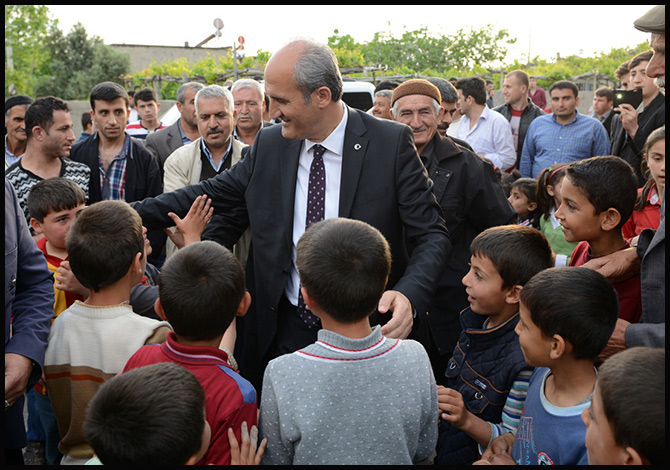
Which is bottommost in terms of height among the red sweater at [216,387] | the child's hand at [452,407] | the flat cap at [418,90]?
the child's hand at [452,407]

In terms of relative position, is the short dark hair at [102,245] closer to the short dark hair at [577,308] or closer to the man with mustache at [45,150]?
the short dark hair at [577,308]

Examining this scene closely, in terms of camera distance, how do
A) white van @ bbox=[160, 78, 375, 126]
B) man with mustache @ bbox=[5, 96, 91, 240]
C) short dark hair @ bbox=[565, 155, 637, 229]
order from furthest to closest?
1. white van @ bbox=[160, 78, 375, 126]
2. man with mustache @ bbox=[5, 96, 91, 240]
3. short dark hair @ bbox=[565, 155, 637, 229]

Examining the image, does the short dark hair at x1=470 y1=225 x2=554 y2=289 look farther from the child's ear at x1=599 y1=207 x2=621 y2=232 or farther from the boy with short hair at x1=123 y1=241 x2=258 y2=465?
the boy with short hair at x1=123 y1=241 x2=258 y2=465

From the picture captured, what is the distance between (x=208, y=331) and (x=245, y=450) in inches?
17.1

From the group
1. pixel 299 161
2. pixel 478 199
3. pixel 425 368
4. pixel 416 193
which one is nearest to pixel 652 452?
pixel 425 368

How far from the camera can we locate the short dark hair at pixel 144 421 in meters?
1.64

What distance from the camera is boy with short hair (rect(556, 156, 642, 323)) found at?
114 inches

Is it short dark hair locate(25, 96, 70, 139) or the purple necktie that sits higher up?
short dark hair locate(25, 96, 70, 139)

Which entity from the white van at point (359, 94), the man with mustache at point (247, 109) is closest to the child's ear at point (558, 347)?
the man with mustache at point (247, 109)

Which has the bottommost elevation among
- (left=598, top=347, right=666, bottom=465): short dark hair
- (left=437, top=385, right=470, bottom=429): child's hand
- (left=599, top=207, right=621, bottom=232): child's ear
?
(left=437, top=385, right=470, bottom=429): child's hand

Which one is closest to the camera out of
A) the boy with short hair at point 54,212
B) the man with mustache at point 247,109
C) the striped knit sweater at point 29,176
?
the boy with short hair at point 54,212

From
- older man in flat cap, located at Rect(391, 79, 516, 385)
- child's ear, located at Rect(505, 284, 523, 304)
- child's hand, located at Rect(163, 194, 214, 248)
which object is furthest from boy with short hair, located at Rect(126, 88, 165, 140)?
child's ear, located at Rect(505, 284, 523, 304)

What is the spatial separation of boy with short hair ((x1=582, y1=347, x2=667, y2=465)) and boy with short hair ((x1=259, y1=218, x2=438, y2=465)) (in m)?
0.56

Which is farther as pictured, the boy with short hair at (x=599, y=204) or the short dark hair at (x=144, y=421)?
the boy with short hair at (x=599, y=204)
